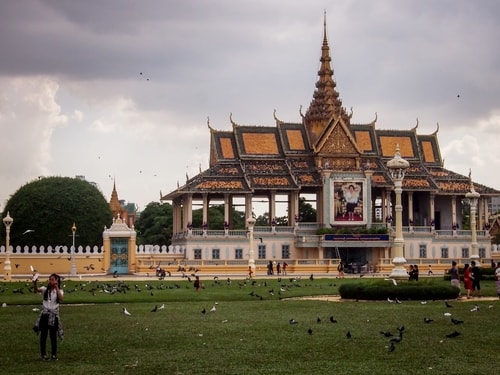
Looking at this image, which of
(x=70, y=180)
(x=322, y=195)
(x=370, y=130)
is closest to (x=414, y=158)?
(x=370, y=130)

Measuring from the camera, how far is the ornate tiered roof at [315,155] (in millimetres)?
78438

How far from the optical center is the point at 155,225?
107m

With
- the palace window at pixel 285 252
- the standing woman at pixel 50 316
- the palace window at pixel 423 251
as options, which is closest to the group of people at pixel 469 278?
the standing woman at pixel 50 316

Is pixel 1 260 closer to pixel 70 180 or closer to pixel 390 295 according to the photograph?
pixel 70 180

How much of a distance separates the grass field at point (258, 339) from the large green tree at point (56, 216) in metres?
47.9

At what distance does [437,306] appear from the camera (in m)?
29.2

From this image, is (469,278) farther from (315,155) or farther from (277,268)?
(315,155)

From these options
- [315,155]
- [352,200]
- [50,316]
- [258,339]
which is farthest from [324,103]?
[50,316]

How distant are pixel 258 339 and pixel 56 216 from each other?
61.7 metres

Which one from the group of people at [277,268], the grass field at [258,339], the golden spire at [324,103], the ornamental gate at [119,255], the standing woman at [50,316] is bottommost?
the grass field at [258,339]

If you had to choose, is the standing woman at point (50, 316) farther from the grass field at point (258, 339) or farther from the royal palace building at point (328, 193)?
the royal palace building at point (328, 193)

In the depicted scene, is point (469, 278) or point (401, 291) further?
point (469, 278)

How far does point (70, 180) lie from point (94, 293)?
45.8m

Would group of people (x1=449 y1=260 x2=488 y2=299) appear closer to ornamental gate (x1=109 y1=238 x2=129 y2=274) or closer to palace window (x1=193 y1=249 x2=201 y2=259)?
ornamental gate (x1=109 y1=238 x2=129 y2=274)
